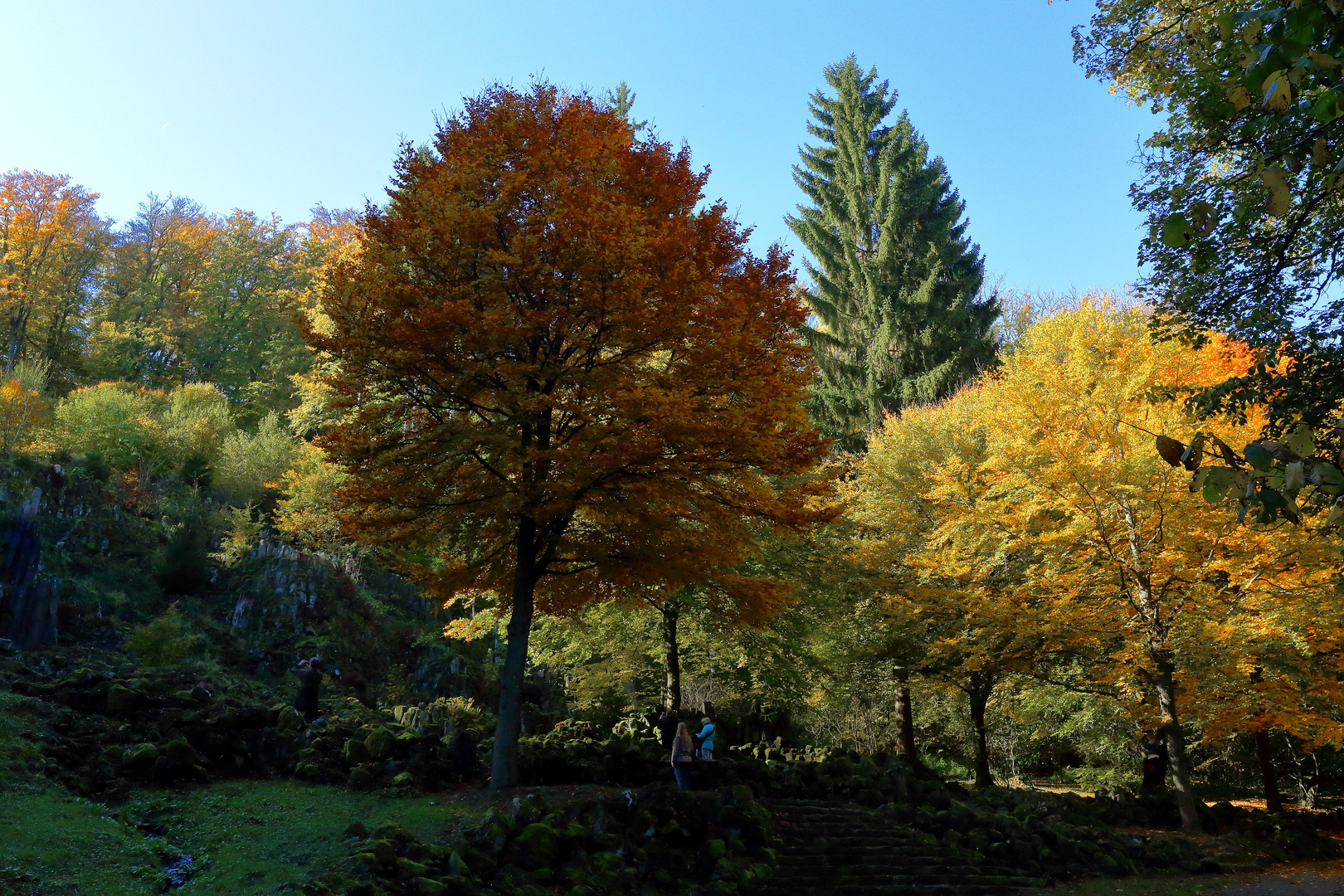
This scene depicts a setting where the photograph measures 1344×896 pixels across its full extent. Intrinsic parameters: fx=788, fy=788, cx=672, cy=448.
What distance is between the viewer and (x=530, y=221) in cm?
1050

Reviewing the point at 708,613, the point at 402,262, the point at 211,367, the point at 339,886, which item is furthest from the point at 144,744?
the point at 211,367

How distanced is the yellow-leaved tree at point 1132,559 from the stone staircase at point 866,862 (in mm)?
4439

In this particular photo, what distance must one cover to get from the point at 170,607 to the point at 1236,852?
22.8 meters

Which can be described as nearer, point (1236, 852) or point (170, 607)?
point (1236, 852)

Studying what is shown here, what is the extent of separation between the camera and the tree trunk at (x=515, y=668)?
35.9 feet

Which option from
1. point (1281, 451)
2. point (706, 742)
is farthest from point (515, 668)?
point (1281, 451)

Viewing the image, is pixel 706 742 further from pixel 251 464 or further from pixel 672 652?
pixel 251 464

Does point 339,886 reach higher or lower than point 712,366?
lower

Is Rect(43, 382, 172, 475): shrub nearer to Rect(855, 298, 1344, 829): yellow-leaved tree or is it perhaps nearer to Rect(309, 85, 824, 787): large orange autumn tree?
Rect(309, 85, 824, 787): large orange autumn tree

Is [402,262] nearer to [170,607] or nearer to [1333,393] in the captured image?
[1333,393]

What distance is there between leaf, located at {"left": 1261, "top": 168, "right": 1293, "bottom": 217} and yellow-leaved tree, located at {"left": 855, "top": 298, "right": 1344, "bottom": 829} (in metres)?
12.7

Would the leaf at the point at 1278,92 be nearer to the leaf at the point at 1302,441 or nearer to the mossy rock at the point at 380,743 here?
the leaf at the point at 1302,441

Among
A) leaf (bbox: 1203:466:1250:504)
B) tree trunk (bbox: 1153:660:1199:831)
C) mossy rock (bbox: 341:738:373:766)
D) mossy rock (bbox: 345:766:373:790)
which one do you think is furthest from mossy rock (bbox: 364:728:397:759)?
tree trunk (bbox: 1153:660:1199:831)

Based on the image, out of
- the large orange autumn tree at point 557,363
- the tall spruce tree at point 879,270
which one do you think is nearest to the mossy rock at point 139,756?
the large orange autumn tree at point 557,363
